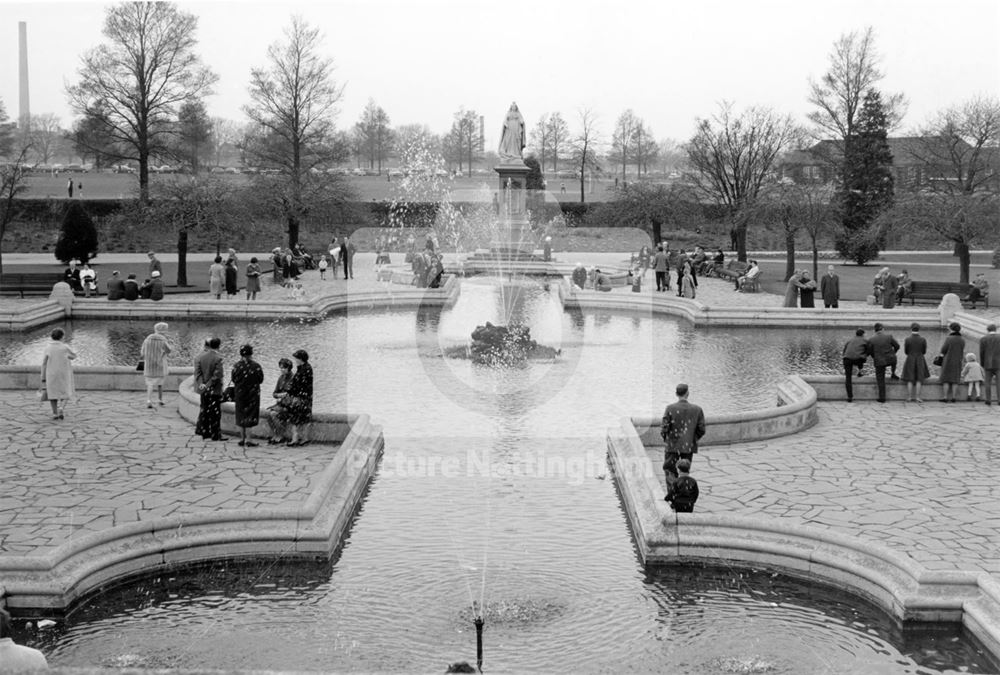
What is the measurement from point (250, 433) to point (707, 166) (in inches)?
1629

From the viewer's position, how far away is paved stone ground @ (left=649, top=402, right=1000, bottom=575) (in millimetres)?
11633

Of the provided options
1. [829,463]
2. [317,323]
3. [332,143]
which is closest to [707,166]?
[332,143]

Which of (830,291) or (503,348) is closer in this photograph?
(503,348)

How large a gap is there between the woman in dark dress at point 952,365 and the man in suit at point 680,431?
7430mm

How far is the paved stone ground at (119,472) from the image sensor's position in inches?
469

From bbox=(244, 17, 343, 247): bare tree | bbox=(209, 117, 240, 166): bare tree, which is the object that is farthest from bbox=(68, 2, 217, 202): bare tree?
bbox=(209, 117, 240, 166): bare tree

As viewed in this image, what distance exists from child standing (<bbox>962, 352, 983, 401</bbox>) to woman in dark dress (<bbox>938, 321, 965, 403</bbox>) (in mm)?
92

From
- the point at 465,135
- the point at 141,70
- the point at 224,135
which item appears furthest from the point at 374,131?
the point at 141,70

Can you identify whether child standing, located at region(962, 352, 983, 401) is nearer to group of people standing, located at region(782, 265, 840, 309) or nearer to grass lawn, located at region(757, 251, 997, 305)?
group of people standing, located at region(782, 265, 840, 309)

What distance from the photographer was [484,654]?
9.13 metres

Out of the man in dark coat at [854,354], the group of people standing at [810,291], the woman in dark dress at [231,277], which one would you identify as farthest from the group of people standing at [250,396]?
the group of people standing at [810,291]

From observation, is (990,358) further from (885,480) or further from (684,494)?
Answer: (684,494)

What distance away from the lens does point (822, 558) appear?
10.8 meters

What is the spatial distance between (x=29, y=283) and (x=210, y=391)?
66.5 feet
